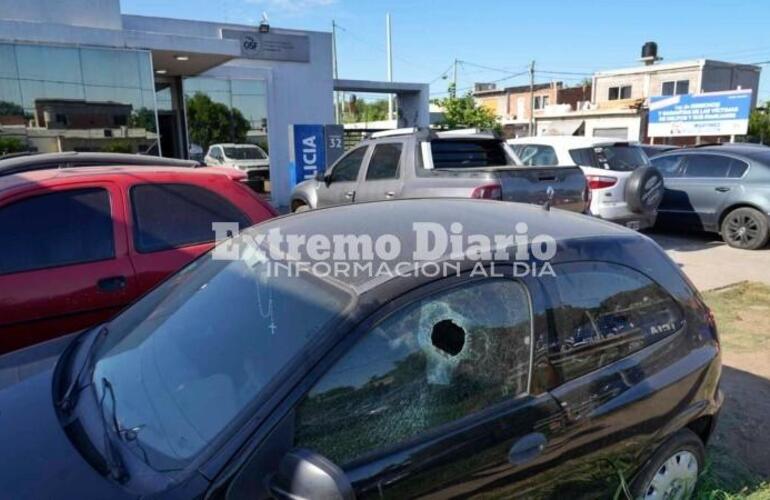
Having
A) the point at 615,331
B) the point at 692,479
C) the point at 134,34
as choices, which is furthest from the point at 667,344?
the point at 134,34

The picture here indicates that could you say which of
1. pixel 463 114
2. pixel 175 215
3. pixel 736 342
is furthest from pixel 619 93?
pixel 175 215

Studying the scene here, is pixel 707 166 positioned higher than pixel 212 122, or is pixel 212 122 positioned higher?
pixel 212 122

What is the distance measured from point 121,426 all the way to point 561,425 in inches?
61.4

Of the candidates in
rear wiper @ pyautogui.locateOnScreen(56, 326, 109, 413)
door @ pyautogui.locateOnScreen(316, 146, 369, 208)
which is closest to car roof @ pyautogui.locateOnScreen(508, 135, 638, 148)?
door @ pyautogui.locateOnScreen(316, 146, 369, 208)

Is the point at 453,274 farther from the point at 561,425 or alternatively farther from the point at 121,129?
the point at 121,129

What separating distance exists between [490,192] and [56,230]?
3930mm

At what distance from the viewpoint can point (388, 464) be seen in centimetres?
164

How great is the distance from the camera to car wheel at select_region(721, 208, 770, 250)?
27.5 ft

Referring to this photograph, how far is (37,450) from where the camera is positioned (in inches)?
66.3

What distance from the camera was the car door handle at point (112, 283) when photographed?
10.8 feet

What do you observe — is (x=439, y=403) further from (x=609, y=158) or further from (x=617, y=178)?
(x=609, y=158)

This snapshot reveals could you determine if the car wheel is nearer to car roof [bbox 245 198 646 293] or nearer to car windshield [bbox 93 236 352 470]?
car roof [bbox 245 198 646 293]

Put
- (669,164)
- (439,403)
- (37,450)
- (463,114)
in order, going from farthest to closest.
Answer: (463,114), (669,164), (439,403), (37,450)

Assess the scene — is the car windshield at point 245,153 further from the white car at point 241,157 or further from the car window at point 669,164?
the car window at point 669,164
